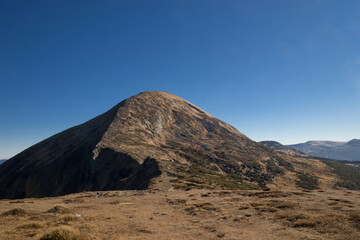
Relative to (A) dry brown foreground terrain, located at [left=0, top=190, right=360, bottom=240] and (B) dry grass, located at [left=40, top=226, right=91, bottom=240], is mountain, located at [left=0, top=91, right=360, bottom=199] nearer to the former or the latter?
(A) dry brown foreground terrain, located at [left=0, top=190, right=360, bottom=240]

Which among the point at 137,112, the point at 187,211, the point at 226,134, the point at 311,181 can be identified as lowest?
the point at 311,181

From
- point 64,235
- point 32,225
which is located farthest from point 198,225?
point 32,225

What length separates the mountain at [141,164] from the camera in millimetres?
52188

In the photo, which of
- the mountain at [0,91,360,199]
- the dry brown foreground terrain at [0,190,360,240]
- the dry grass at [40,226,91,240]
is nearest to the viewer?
the dry grass at [40,226,91,240]

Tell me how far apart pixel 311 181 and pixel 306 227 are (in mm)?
86000

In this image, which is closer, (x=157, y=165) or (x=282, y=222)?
(x=282, y=222)

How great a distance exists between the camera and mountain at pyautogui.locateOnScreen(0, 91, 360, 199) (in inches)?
2055

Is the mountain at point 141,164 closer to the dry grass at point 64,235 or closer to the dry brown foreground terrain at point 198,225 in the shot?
the dry brown foreground terrain at point 198,225

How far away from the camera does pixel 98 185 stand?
58.3 meters

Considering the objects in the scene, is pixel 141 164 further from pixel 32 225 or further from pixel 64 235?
pixel 64 235

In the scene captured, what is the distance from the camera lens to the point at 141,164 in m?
56.1

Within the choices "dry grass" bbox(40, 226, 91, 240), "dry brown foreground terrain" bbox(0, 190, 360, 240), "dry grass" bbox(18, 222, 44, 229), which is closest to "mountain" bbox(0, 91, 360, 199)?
"dry brown foreground terrain" bbox(0, 190, 360, 240)

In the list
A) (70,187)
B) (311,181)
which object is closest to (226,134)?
(311,181)

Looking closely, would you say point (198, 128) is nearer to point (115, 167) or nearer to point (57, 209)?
point (115, 167)
